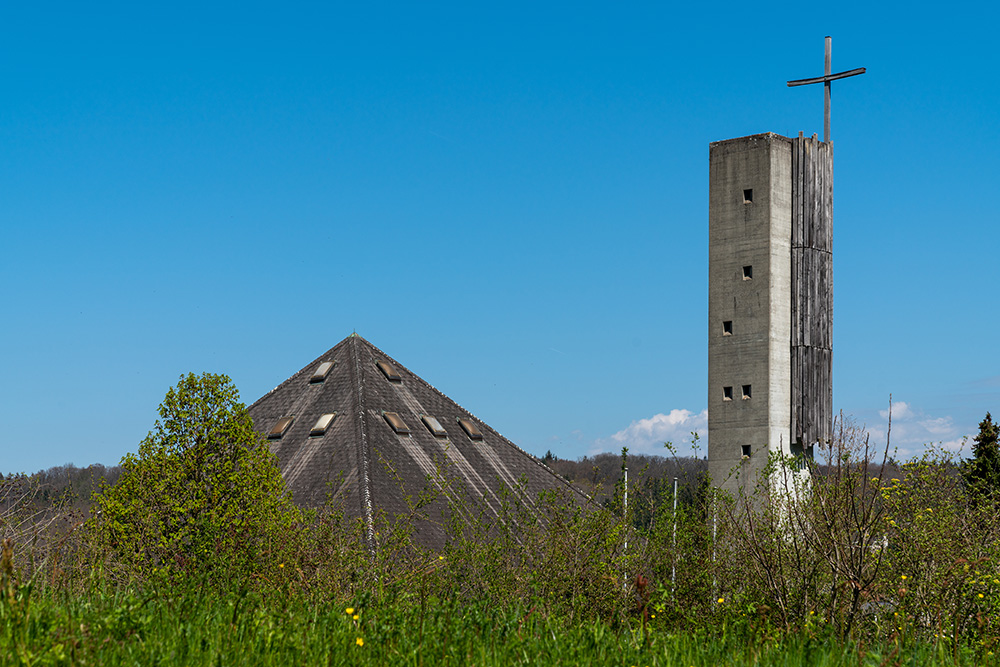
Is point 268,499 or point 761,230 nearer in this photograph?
point 268,499

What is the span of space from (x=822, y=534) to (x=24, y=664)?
18.9 feet

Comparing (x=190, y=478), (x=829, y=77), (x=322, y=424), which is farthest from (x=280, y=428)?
(x=829, y=77)

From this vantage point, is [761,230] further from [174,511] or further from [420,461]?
[174,511]

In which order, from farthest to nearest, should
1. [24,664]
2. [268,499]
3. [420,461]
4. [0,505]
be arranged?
[420,461] → [268,499] → [0,505] → [24,664]

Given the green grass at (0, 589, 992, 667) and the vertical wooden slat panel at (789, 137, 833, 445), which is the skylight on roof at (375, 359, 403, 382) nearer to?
the vertical wooden slat panel at (789, 137, 833, 445)

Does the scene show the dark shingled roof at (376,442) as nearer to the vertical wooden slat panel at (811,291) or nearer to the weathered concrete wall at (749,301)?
the weathered concrete wall at (749,301)

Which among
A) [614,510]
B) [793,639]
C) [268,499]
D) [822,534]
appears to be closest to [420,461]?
[268,499]

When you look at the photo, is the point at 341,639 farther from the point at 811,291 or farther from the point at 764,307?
the point at 811,291

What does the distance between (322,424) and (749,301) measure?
13.1m

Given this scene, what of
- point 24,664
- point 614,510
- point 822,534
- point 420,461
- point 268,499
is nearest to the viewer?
point 24,664

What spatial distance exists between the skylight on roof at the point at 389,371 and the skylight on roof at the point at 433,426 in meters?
2.09

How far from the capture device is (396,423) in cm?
3048

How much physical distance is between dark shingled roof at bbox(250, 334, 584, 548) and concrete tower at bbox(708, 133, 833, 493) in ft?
18.5

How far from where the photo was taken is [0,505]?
1125cm
